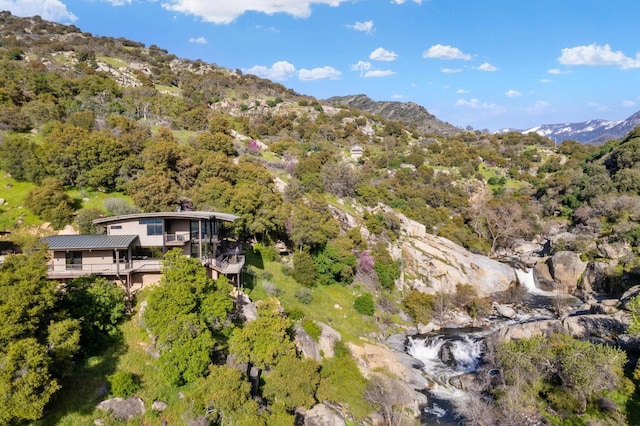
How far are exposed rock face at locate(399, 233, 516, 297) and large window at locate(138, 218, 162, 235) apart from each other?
2944cm

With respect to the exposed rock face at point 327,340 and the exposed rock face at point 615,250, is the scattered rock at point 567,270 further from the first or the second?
the exposed rock face at point 327,340

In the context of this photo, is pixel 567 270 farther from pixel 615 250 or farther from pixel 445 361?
pixel 445 361

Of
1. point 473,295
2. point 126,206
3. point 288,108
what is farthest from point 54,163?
point 288,108

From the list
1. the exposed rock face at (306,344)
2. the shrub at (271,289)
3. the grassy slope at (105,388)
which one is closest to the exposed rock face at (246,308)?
the shrub at (271,289)

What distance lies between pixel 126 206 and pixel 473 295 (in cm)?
3855

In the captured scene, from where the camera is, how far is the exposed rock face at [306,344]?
87.4 feet

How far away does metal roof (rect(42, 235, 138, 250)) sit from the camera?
2553cm

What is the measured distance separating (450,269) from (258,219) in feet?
82.7

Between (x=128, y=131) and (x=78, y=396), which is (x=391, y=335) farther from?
(x=128, y=131)

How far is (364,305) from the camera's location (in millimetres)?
37219

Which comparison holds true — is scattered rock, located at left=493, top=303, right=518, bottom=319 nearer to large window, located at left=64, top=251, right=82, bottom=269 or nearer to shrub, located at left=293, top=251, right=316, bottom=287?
shrub, located at left=293, top=251, right=316, bottom=287

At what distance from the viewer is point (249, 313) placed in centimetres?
2764

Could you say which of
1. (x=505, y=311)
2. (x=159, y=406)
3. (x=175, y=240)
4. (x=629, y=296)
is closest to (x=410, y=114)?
(x=505, y=311)

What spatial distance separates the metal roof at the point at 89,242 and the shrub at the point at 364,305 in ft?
71.1
